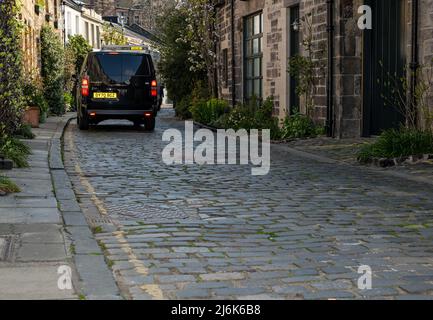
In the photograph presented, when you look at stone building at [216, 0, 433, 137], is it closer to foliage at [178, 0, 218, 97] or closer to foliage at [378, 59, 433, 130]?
foliage at [378, 59, 433, 130]

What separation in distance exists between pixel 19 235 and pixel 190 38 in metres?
22.6

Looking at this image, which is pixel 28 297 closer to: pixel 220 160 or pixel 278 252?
pixel 278 252

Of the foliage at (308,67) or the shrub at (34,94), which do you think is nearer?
the foliage at (308,67)

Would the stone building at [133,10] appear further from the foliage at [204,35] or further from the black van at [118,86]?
the black van at [118,86]

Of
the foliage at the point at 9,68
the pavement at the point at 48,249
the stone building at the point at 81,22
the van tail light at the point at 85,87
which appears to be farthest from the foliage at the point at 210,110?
the stone building at the point at 81,22

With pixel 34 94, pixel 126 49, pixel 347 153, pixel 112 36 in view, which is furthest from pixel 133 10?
pixel 347 153

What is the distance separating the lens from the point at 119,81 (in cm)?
1988

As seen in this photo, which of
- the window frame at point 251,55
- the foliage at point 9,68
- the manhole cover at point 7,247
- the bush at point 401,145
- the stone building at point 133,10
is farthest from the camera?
the stone building at point 133,10

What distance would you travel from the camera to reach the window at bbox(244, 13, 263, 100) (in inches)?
863

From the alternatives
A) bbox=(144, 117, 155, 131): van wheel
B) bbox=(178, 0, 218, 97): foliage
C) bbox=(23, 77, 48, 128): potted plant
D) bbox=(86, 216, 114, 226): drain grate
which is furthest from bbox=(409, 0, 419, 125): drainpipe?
bbox=(178, 0, 218, 97): foliage

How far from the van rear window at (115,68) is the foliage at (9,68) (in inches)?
308

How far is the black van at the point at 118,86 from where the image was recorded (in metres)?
19.9

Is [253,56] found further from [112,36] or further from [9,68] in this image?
[112,36]
